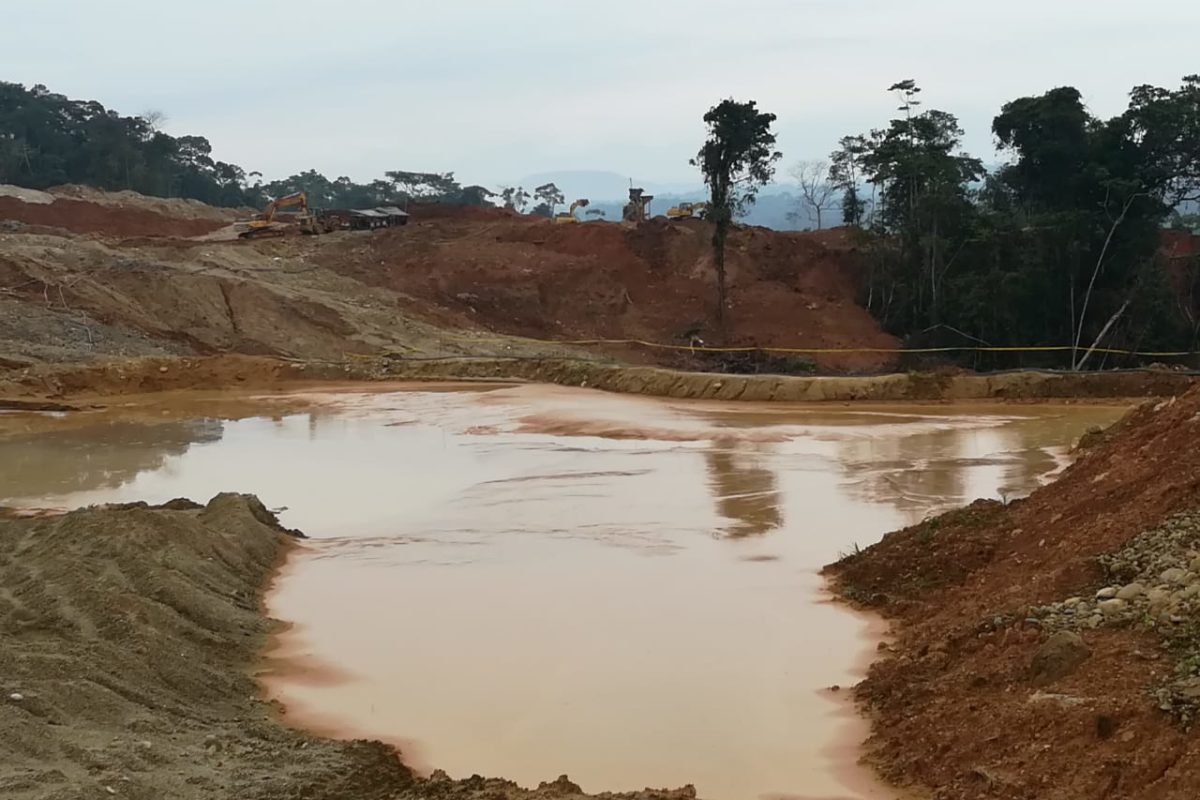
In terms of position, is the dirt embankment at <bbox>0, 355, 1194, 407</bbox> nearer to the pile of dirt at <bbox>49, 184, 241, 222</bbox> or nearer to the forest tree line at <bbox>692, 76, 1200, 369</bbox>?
the forest tree line at <bbox>692, 76, 1200, 369</bbox>

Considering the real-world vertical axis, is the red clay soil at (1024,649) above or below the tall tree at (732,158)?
below

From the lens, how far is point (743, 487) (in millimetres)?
13641

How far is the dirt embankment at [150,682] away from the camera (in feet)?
16.6

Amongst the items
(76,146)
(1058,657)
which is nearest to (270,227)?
(76,146)

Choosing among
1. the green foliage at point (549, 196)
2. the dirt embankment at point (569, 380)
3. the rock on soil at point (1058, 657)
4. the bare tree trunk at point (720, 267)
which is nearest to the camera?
the rock on soil at point (1058, 657)

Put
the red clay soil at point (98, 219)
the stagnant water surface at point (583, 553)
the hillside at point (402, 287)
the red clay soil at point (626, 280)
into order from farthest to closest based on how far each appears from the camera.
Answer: the red clay soil at point (98, 219) → the red clay soil at point (626, 280) → the hillside at point (402, 287) → the stagnant water surface at point (583, 553)

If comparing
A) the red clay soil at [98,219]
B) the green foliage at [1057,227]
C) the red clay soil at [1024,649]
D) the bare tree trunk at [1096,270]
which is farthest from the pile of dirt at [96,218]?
the red clay soil at [1024,649]

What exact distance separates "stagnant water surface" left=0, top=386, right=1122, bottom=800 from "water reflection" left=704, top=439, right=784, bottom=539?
6 cm

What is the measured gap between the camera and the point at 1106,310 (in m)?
28.3

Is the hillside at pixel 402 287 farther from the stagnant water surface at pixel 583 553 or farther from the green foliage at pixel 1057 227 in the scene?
the stagnant water surface at pixel 583 553

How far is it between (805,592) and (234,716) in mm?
4558

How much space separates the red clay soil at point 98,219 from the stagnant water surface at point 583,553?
1017 inches

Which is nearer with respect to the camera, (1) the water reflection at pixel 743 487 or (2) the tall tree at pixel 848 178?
(1) the water reflection at pixel 743 487

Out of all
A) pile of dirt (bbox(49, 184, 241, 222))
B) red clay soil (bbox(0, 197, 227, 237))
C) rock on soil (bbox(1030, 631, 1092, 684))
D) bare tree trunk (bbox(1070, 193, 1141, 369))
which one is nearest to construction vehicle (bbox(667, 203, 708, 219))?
red clay soil (bbox(0, 197, 227, 237))
